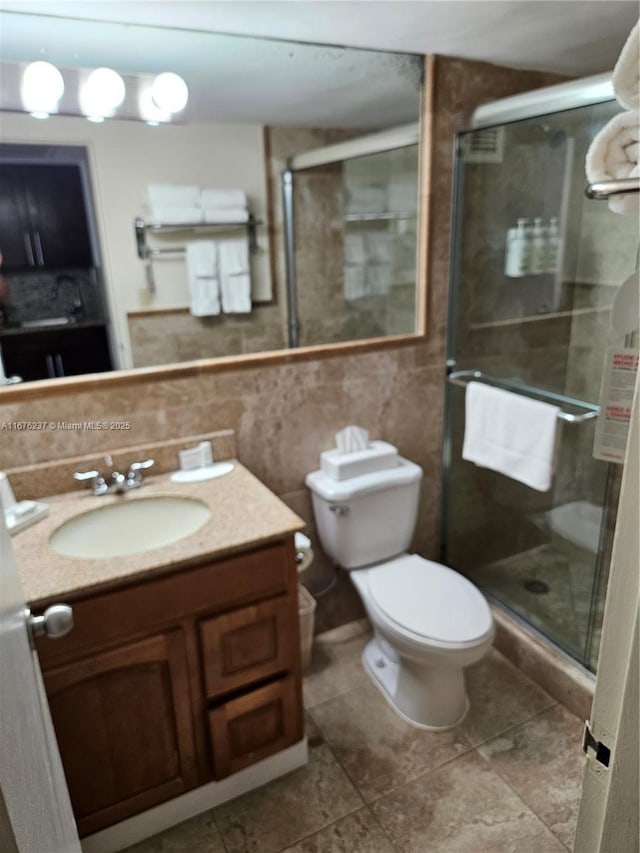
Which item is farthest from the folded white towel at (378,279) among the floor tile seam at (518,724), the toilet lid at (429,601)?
the floor tile seam at (518,724)

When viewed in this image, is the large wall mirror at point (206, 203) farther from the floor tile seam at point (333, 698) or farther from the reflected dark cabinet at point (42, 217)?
the floor tile seam at point (333, 698)

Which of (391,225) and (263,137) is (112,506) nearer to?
(263,137)

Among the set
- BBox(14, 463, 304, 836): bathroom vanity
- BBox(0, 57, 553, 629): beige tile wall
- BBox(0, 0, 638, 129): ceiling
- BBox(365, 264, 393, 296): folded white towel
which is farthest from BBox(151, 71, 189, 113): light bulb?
BBox(14, 463, 304, 836): bathroom vanity

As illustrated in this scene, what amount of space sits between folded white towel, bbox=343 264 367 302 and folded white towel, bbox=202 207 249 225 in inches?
19.3

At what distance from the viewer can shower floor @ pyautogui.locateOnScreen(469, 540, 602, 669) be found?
2.03m

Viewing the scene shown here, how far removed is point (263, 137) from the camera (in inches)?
79.1

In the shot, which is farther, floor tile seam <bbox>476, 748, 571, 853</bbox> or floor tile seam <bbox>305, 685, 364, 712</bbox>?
floor tile seam <bbox>305, 685, 364, 712</bbox>

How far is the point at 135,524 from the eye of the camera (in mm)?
1693

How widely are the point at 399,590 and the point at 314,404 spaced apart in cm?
68

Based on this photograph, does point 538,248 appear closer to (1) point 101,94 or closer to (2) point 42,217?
(1) point 101,94

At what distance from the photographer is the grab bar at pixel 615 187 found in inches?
32.7

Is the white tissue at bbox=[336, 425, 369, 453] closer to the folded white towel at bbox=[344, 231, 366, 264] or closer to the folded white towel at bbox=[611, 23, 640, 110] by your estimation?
the folded white towel at bbox=[344, 231, 366, 264]

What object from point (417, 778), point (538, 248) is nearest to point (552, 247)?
point (538, 248)

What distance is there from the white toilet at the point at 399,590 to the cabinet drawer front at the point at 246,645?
38cm
